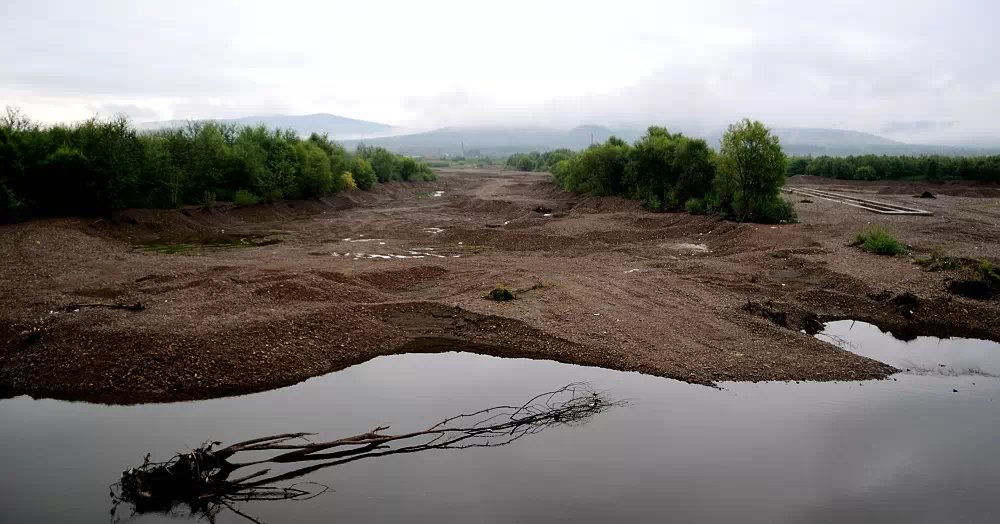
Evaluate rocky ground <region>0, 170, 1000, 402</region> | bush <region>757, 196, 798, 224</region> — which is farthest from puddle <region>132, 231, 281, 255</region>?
bush <region>757, 196, 798, 224</region>

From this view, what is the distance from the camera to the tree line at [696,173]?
1020 inches

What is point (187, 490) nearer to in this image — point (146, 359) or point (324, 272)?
point (146, 359)

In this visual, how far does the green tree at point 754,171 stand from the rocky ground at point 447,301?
2.59 metres

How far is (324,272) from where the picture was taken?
52.0ft

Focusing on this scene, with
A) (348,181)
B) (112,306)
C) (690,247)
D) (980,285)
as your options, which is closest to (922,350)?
(980,285)

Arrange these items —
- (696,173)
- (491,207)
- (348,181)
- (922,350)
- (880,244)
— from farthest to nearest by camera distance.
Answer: (348,181) < (491,207) < (696,173) < (880,244) < (922,350)

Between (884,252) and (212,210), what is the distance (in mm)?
30245

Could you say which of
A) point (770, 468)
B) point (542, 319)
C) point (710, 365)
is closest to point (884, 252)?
point (710, 365)

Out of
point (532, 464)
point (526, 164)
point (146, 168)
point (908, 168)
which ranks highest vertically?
point (526, 164)

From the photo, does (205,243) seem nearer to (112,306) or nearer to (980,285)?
(112,306)

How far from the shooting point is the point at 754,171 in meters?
26.1

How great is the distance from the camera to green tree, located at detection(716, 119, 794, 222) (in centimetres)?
2570

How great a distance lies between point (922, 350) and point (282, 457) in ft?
40.1

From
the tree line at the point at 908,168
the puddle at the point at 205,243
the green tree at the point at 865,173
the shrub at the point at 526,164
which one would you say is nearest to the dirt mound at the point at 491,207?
the puddle at the point at 205,243
